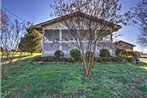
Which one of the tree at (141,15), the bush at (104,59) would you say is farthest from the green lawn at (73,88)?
the tree at (141,15)

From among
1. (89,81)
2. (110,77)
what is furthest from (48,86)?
(110,77)

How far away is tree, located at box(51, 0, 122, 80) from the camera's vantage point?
814cm

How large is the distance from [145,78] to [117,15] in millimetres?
3437

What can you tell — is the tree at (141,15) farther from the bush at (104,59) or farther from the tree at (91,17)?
the tree at (91,17)

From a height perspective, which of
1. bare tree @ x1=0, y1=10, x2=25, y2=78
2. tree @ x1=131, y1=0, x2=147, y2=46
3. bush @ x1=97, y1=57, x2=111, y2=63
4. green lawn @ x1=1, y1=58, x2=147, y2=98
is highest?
tree @ x1=131, y1=0, x2=147, y2=46

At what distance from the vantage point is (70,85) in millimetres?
7301

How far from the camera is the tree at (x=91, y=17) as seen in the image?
8141 millimetres

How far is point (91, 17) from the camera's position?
8.17 meters

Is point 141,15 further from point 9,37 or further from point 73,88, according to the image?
point 73,88

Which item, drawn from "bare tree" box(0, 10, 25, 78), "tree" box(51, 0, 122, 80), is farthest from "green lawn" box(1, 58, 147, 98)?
→ "bare tree" box(0, 10, 25, 78)

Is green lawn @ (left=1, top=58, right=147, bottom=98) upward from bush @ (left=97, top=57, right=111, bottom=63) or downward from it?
downward

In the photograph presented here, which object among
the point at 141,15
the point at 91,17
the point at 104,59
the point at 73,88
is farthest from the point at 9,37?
the point at 141,15

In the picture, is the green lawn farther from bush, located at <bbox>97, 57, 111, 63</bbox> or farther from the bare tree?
bush, located at <bbox>97, 57, 111, 63</bbox>

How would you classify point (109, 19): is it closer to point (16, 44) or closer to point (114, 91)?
point (114, 91)
